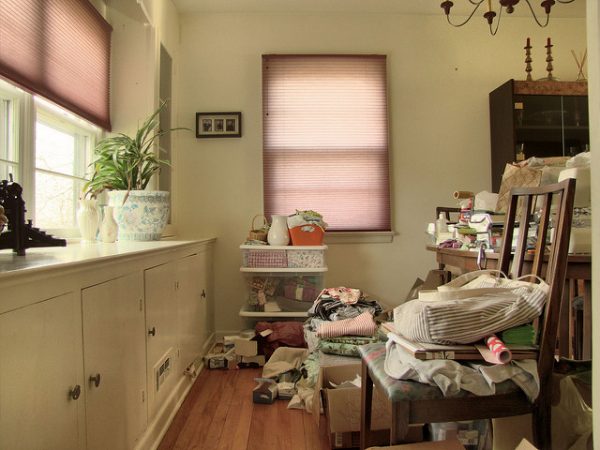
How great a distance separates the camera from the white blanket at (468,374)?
995 millimetres

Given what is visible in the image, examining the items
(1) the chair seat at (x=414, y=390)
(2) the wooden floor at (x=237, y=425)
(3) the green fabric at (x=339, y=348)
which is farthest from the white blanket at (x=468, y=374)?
(3) the green fabric at (x=339, y=348)

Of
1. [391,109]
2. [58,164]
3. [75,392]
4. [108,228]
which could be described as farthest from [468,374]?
[391,109]

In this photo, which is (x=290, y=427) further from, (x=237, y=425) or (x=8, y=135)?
(x=8, y=135)

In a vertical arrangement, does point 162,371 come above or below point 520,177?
below

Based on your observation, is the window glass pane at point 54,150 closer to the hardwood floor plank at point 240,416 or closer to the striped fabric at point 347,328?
the hardwood floor plank at point 240,416

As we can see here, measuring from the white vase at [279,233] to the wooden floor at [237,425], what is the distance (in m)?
0.97

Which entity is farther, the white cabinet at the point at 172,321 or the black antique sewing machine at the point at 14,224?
the white cabinet at the point at 172,321

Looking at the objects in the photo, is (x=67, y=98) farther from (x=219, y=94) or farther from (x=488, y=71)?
(x=488, y=71)

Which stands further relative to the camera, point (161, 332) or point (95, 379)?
point (161, 332)

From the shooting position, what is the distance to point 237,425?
1779 millimetres

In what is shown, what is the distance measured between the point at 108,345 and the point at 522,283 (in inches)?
50.3

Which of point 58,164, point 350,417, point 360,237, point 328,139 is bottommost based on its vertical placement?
point 350,417

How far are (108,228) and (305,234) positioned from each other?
128 centimetres

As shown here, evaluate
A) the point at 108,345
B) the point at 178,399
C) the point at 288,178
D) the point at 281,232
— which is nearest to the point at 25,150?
the point at 108,345
